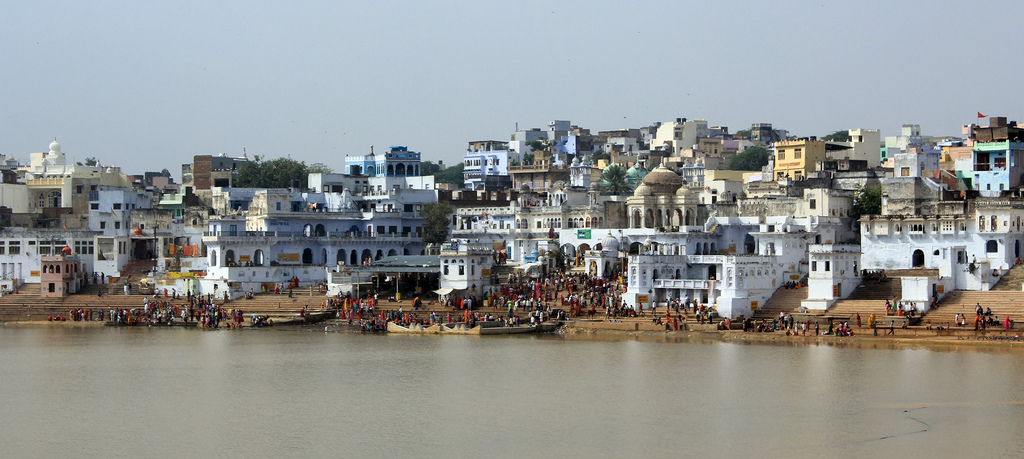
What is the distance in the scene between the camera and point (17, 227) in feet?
205

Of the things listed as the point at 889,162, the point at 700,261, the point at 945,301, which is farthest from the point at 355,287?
the point at 889,162

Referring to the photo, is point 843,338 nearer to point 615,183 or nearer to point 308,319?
point 308,319

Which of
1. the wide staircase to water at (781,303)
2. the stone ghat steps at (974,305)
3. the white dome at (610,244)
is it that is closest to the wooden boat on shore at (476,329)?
the wide staircase to water at (781,303)

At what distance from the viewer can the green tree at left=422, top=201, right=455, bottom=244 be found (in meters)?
59.9

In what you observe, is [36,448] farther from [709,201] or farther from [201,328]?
[709,201]

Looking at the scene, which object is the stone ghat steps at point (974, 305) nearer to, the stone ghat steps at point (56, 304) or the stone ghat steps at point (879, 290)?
the stone ghat steps at point (879, 290)

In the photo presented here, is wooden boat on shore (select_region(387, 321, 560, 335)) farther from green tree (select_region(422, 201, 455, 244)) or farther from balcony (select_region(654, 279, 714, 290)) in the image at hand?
green tree (select_region(422, 201, 455, 244))

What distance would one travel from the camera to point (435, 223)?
5997cm

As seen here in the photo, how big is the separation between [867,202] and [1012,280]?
868 cm

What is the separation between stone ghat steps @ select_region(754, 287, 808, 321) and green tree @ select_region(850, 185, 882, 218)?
6645 millimetres

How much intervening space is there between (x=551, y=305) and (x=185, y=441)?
2153 cm

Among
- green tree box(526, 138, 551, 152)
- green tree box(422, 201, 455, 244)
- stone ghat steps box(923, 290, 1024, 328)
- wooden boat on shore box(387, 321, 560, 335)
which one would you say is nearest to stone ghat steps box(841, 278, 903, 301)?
stone ghat steps box(923, 290, 1024, 328)

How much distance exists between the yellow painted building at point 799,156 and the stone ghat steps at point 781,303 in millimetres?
19383

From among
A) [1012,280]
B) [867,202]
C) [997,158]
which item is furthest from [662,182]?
[1012,280]
